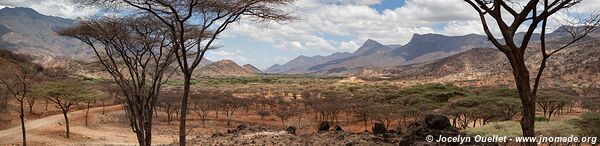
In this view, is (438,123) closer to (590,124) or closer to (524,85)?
(590,124)

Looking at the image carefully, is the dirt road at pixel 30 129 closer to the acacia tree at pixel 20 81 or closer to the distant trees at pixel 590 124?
the acacia tree at pixel 20 81

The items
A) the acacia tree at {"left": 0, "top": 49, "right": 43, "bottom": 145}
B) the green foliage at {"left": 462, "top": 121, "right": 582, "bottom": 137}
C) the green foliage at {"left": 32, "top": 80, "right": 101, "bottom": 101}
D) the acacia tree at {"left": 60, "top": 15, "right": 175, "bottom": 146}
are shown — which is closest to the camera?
the acacia tree at {"left": 60, "top": 15, "right": 175, "bottom": 146}

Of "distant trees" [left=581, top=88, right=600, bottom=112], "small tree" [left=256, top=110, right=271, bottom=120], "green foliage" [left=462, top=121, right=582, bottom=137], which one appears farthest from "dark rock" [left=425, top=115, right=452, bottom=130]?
"small tree" [left=256, top=110, right=271, bottom=120]

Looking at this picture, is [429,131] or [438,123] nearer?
[429,131]

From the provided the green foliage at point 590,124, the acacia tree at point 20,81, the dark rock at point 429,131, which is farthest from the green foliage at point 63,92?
the green foliage at point 590,124

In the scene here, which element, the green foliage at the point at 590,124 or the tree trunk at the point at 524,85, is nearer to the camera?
the tree trunk at the point at 524,85

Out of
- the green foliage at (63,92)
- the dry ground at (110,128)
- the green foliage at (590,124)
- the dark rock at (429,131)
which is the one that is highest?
the green foliage at (63,92)

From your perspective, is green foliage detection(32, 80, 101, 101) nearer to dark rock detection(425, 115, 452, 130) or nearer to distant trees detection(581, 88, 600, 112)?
dark rock detection(425, 115, 452, 130)

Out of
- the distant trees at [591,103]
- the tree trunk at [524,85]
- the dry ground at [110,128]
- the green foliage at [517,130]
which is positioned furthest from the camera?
the distant trees at [591,103]

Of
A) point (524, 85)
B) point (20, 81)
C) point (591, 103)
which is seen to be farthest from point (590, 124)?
point (20, 81)

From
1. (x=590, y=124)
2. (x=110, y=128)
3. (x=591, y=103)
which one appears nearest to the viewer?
(x=590, y=124)

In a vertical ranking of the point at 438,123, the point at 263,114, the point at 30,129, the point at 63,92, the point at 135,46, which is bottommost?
the point at 263,114

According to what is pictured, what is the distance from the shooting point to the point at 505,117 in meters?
33.4

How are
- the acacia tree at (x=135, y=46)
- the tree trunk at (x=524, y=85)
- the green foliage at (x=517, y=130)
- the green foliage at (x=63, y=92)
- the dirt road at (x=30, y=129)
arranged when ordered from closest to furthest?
the tree trunk at (x=524, y=85), the acacia tree at (x=135, y=46), the green foliage at (x=517, y=130), the dirt road at (x=30, y=129), the green foliage at (x=63, y=92)
